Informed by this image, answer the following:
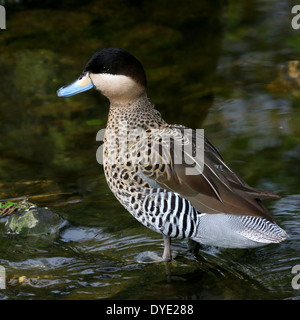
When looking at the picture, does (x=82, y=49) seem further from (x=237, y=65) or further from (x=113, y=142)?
(x=113, y=142)

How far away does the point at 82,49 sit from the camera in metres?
8.66

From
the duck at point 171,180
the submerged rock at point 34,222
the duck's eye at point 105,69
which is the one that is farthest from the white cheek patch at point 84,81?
the submerged rock at point 34,222

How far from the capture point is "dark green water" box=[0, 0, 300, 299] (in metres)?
4.36

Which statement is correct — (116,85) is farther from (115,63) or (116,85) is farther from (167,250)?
(167,250)

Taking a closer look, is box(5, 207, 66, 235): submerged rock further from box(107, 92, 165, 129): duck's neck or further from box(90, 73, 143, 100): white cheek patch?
box(90, 73, 143, 100): white cheek patch

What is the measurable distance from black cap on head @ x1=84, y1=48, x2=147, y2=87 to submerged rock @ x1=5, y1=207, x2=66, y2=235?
1.30 m

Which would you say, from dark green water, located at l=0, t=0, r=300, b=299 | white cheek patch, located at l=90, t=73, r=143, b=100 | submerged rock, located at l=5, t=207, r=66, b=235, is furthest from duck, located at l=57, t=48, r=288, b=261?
submerged rock, located at l=5, t=207, r=66, b=235

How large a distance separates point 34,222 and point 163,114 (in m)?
2.57

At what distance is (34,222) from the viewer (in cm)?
501

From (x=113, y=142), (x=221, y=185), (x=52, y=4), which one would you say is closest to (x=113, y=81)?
(x=113, y=142)

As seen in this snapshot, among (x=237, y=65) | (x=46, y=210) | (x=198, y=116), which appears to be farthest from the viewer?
(x=237, y=65)

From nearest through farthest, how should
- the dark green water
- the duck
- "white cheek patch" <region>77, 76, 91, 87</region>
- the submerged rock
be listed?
the duck, the dark green water, "white cheek patch" <region>77, 76, 91, 87</region>, the submerged rock

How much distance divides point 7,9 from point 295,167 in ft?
19.2

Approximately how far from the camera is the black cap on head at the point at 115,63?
4375mm
